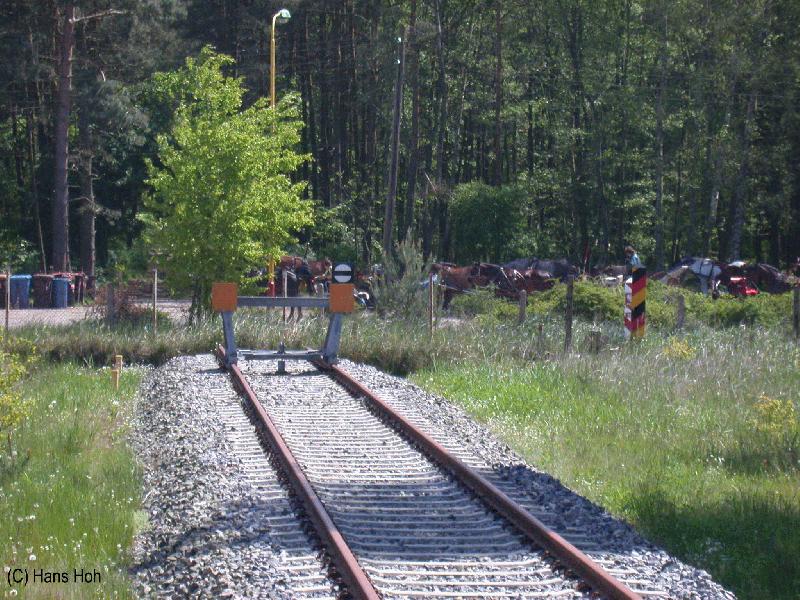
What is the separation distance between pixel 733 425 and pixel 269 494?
6085 mm

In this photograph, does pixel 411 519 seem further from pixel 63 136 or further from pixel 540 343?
pixel 63 136

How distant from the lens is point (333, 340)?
60.3 feet

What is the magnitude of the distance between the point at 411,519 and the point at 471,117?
5066cm

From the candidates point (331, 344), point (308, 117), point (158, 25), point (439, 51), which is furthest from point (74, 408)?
point (308, 117)

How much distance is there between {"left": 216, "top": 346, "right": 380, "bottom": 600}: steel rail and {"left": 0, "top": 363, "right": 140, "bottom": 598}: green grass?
1399 mm

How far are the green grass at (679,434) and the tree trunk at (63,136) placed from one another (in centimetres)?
2438

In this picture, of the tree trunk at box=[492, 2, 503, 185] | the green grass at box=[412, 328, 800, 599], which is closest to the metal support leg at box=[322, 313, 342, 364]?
the green grass at box=[412, 328, 800, 599]

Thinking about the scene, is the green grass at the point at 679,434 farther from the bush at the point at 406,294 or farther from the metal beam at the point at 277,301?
the bush at the point at 406,294

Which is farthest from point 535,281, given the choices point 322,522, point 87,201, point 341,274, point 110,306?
point 322,522

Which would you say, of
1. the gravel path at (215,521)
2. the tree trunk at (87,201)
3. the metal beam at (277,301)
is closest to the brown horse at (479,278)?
the tree trunk at (87,201)

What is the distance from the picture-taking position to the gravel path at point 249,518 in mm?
7000

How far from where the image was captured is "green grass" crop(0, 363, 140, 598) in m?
7.47

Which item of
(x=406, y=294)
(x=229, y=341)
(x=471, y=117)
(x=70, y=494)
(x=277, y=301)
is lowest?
(x=70, y=494)

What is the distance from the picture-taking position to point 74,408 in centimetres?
1420
